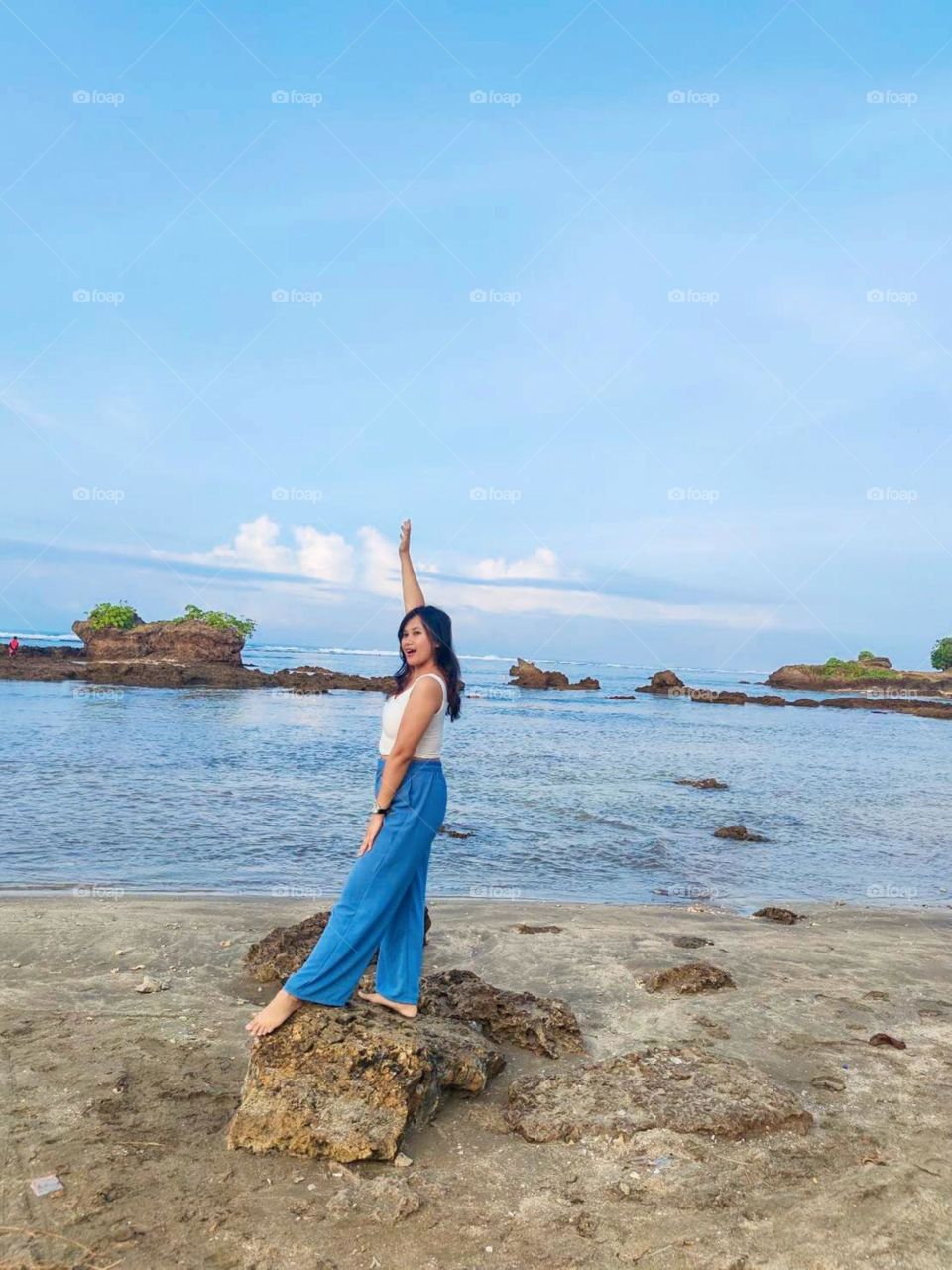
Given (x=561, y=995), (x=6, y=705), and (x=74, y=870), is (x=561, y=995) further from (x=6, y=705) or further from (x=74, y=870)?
(x=6, y=705)

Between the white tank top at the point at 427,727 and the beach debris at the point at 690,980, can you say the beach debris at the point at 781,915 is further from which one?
the white tank top at the point at 427,727

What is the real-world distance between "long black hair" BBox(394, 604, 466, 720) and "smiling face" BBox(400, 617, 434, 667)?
19 mm

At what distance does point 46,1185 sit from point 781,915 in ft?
25.5

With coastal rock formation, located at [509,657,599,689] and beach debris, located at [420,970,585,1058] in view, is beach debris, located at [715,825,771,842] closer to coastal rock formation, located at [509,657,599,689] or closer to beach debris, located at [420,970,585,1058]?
beach debris, located at [420,970,585,1058]

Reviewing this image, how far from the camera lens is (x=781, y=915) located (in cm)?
942

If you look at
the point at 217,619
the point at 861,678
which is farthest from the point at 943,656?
the point at 217,619

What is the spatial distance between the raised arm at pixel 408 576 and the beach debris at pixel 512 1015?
2526 mm

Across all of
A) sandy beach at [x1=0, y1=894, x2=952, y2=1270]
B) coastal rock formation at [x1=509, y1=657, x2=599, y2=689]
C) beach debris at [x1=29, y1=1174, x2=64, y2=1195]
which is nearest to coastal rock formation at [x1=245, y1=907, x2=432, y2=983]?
sandy beach at [x1=0, y1=894, x2=952, y2=1270]

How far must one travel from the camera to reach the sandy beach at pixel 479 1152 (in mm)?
3389

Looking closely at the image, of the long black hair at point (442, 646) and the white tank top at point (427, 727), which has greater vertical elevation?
the long black hair at point (442, 646)

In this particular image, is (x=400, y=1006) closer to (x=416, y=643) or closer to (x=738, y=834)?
(x=416, y=643)

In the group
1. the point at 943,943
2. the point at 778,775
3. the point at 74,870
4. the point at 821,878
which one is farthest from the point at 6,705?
the point at 943,943

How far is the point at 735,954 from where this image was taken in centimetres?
757

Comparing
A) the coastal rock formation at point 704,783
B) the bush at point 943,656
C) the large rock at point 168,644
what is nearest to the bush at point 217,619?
the large rock at point 168,644
